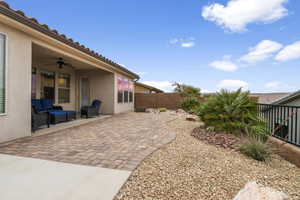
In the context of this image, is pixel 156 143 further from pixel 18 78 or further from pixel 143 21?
pixel 143 21

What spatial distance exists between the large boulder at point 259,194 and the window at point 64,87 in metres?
9.87

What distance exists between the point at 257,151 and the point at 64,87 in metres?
9.94

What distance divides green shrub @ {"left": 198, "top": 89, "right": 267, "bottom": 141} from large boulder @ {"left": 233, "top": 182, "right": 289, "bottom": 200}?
340 cm

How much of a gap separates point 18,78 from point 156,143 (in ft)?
13.5

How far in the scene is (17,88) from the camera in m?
4.18

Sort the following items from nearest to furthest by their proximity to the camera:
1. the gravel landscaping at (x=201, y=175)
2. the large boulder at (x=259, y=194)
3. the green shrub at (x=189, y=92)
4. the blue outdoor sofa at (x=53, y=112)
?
the large boulder at (x=259, y=194) < the gravel landscaping at (x=201, y=175) < the blue outdoor sofa at (x=53, y=112) < the green shrub at (x=189, y=92)

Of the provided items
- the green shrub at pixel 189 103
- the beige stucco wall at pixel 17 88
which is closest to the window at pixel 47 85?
the beige stucco wall at pixel 17 88

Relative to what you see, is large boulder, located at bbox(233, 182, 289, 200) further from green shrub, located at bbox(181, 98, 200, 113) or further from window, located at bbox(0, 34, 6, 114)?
green shrub, located at bbox(181, 98, 200, 113)

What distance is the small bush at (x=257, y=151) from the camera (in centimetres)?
344

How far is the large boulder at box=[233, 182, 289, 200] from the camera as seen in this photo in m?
1.41

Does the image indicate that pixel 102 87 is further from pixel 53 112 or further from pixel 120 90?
pixel 53 112

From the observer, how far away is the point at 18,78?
420cm

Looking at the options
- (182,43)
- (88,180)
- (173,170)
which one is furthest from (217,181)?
(182,43)

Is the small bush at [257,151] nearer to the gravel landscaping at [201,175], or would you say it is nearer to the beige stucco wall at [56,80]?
the gravel landscaping at [201,175]
